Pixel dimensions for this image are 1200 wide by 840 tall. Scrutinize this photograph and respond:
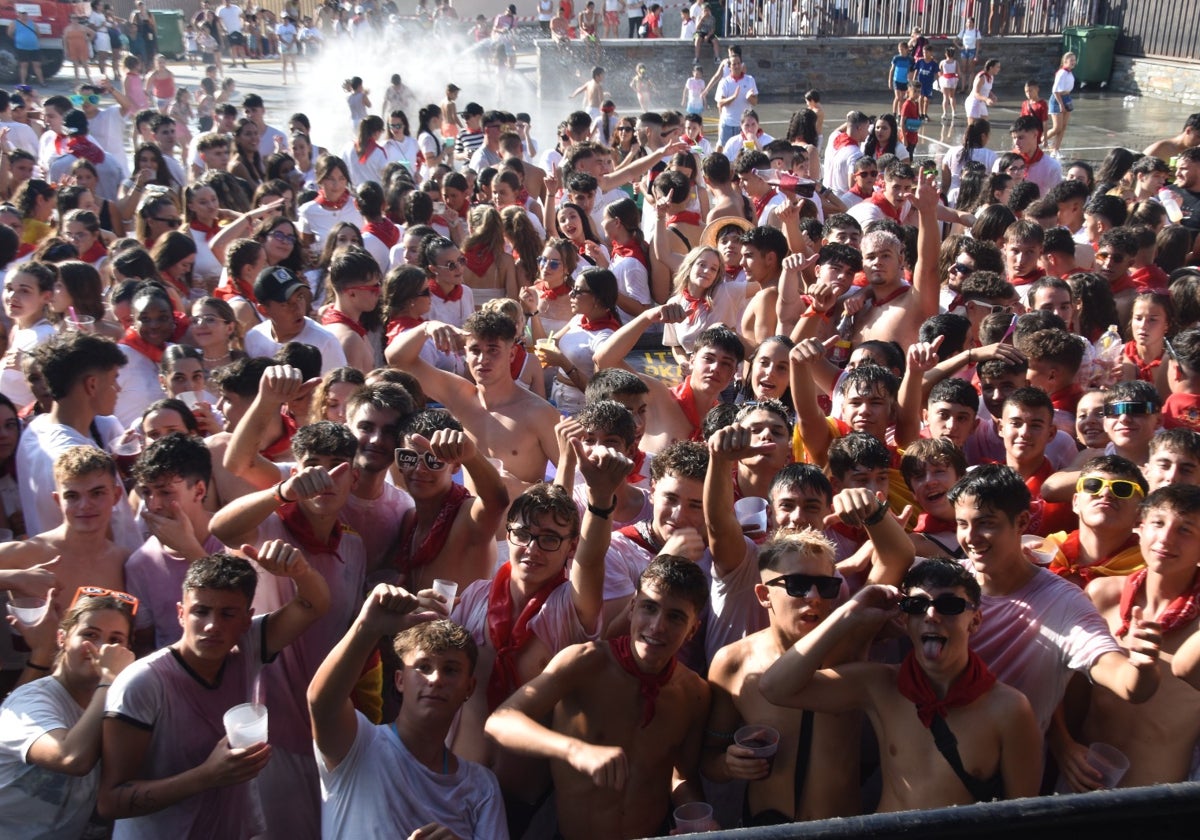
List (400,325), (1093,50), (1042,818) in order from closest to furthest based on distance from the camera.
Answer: (1042,818) < (400,325) < (1093,50)

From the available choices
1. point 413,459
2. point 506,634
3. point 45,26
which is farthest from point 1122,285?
point 45,26

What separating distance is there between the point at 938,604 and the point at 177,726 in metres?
2.22

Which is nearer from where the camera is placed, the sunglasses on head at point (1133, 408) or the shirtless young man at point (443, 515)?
the shirtless young man at point (443, 515)

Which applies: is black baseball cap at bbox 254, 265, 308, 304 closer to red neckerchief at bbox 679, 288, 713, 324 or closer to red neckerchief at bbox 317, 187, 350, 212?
red neckerchief at bbox 679, 288, 713, 324

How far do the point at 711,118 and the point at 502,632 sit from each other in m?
20.8

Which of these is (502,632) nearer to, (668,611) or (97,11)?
(668,611)

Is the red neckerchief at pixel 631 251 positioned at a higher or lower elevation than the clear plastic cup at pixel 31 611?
higher

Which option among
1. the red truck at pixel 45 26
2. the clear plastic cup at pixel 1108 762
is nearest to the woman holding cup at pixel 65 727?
the clear plastic cup at pixel 1108 762

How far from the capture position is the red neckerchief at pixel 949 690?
9.82 feet

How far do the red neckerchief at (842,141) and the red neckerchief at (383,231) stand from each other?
491 centimetres

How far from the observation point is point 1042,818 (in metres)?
1.42

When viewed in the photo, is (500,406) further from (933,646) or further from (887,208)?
(887,208)

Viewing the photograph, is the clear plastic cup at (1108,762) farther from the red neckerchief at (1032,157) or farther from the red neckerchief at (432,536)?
the red neckerchief at (1032,157)

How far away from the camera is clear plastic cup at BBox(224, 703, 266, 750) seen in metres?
2.96
